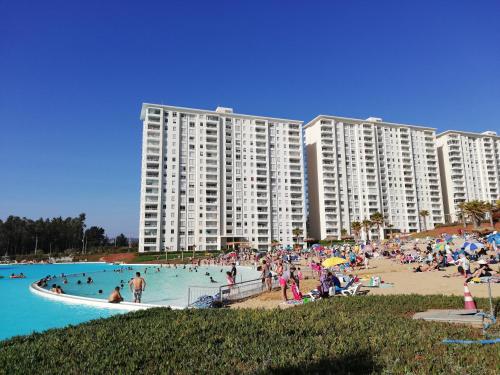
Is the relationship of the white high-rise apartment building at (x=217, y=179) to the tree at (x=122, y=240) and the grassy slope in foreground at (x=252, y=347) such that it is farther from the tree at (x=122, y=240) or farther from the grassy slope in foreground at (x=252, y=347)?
the grassy slope in foreground at (x=252, y=347)

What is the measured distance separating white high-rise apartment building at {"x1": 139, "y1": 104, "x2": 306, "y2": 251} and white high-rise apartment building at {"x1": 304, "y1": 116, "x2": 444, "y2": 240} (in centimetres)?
814

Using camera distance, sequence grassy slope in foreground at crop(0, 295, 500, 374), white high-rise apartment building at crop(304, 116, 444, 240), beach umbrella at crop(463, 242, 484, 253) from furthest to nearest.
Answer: white high-rise apartment building at crop(304, 116, 444, 240)
beach umbrella at crop(463, 242, 484, 253)
grassy slope in foreground at crop(0, 295, 500, 374)

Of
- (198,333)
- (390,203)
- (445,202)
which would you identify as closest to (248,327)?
(198,333)

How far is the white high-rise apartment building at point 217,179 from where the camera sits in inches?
3378

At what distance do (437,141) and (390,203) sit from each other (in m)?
38.4

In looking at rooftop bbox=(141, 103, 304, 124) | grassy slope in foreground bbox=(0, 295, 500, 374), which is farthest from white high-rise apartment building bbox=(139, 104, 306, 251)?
grassy slope in foreground bbox=(0, 295, 500, 374)

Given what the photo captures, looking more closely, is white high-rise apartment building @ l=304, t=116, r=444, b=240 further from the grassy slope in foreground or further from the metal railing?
the grassy slope in foreground

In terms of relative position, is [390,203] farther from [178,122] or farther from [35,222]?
[35,222]

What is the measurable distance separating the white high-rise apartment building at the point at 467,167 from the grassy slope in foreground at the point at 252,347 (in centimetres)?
12239

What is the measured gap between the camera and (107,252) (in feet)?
272

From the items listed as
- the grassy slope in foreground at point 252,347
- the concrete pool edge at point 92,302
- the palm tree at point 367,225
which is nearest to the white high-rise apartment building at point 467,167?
the palm tree at point 367,225

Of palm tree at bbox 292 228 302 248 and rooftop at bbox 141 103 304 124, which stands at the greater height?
rooftop at bbox 141 103 304 124

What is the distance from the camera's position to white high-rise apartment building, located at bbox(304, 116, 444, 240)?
3979 inches

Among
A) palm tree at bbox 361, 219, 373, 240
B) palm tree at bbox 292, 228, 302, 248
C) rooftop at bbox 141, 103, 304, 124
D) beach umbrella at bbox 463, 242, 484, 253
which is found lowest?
beach umbrella at bbox 463, 242, 484, 253
